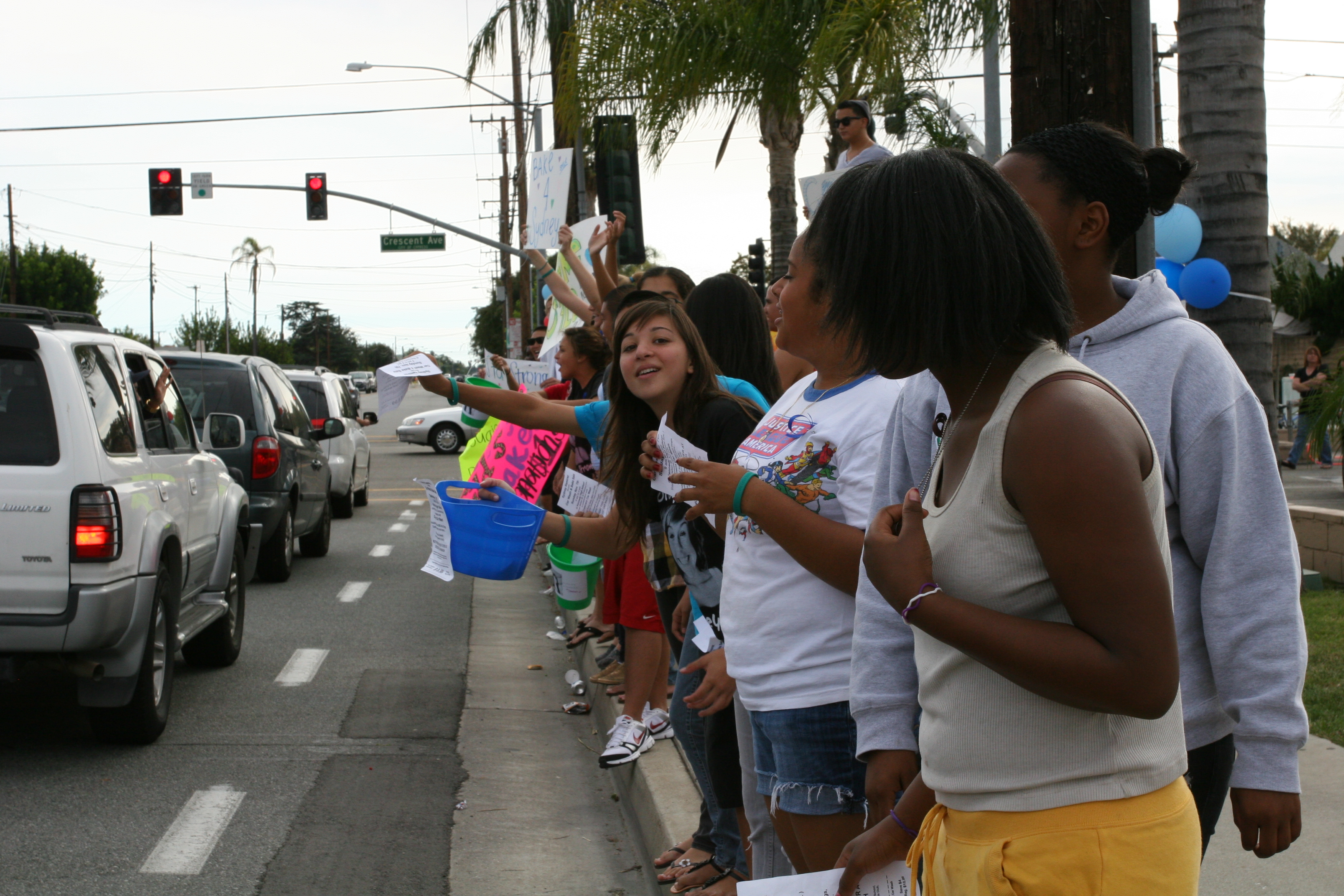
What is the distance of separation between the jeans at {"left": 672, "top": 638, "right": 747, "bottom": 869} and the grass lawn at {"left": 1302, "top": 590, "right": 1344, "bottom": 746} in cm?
203

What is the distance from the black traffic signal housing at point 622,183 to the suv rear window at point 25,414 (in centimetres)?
634

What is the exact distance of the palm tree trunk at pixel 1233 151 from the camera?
4262 mm

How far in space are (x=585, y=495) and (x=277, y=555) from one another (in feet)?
25.9

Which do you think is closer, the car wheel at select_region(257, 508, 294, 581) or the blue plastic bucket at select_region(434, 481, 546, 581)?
the blue plastic bucket at select_region(434, 481, 546, 581)

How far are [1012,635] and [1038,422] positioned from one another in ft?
0.88

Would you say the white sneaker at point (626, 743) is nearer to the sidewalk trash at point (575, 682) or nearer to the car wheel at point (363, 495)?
the sidewalk trash at point (575, 682)

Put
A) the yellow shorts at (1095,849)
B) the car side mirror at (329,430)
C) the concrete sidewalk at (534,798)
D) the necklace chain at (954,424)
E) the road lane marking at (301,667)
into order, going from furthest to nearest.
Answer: the car side mirror at (329,430)
the road lane marking at (301,667)
the concrete sidewalk at (534,798)
the necklace chain at (954,424)
the yellow shorts at (1095,849)

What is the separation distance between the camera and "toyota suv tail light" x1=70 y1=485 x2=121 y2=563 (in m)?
5.11

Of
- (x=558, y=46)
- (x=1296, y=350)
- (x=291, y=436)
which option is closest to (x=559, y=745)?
(x=291, y=436)

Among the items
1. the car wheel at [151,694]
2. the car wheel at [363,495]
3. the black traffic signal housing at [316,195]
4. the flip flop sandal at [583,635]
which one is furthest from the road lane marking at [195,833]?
the black traffic signal housing at [316,195]

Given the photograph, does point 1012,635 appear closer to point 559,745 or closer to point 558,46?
point 559,745

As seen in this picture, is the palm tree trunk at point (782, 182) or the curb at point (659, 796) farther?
the palm tree trunk at point (782, 182)

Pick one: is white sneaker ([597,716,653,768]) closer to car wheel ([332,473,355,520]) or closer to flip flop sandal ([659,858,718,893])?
flip flop sandal ([659,858,718,893])

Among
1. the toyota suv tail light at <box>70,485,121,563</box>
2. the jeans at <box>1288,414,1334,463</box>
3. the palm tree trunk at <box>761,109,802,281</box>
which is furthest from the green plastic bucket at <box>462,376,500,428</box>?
the jeans at <box>1288,414,1334,463</box>
